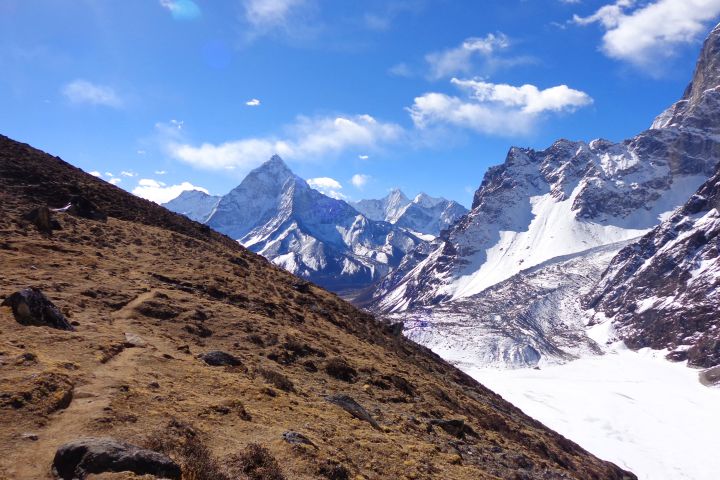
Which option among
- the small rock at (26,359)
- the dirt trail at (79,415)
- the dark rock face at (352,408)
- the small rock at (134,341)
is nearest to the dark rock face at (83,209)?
the small rock at (134,341)

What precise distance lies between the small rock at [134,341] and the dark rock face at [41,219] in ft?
58.1

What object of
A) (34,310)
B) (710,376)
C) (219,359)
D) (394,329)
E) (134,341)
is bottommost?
(34,310)

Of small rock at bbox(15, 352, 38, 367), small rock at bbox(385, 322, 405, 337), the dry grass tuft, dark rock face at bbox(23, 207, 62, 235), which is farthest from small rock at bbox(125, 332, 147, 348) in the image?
small rock at bbox(385, 322, 405, 337)

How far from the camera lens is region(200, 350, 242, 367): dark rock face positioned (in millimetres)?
21375

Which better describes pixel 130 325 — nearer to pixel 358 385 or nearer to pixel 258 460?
pixel 358 385

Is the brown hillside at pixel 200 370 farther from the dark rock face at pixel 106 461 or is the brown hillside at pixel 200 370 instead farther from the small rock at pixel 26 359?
the dark rock face at pixel 106 461

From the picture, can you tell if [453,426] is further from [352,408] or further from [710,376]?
[710,376]

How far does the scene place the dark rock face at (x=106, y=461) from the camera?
10.7 m

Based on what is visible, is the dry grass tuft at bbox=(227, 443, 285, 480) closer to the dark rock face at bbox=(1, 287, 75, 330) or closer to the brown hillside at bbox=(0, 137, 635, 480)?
the brown hillside at bbox=(0, 137, 635, 480)

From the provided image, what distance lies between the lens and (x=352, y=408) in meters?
20.8

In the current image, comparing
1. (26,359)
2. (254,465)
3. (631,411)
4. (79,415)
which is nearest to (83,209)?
(26,359)

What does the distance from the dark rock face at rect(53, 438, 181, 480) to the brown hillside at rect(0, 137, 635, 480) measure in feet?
1.34

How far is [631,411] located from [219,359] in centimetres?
13592

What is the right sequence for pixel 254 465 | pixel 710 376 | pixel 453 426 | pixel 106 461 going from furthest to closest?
pixel 710 376
pixel 453 426
pixel 254 465
pixel 106 461
